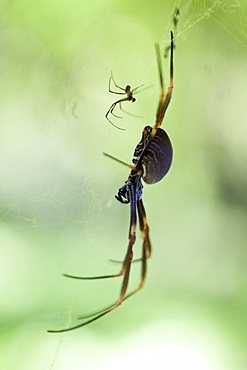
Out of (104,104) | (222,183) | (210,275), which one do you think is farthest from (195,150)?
(104,104)

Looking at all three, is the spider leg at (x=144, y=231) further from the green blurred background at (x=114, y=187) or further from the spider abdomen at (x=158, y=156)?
the spider abdomen at (x=158, y=156)

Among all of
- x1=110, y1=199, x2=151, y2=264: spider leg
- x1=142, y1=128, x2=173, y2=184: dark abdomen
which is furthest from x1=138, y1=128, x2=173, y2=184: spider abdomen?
x1=110, y1=199, x2=151, y2=264: spider leg

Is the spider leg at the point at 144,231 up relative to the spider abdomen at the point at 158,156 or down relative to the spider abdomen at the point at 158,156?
down

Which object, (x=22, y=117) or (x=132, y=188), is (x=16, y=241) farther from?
(x=132, y=188)

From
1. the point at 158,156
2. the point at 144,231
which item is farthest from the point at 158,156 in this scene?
the point at 144,231

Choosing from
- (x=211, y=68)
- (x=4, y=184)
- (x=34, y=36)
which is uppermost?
(x=211, y=68)

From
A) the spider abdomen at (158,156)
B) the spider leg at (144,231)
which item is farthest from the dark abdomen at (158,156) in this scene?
the spider leg at (144,231)

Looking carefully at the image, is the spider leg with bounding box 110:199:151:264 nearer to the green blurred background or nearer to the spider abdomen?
the green blurred background
